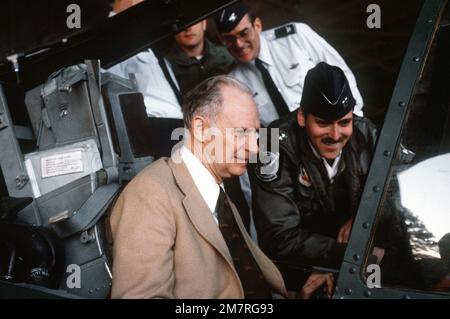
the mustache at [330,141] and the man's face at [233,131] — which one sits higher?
the man's face at [233,131]

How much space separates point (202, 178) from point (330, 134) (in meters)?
0.74

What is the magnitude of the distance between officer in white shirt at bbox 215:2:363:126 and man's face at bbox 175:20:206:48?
97 mm

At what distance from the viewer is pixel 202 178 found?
1774mm

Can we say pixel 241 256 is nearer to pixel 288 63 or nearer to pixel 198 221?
pixel 198 221

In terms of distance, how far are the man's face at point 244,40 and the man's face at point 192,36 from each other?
0.36 feet

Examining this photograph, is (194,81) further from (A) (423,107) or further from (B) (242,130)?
(A) (423,107)

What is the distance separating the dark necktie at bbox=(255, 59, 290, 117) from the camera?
234cm

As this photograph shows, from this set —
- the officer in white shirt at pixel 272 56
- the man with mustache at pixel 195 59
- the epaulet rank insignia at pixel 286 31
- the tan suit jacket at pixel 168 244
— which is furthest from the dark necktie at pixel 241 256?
the epaulet rank insignia at pixel 286 31

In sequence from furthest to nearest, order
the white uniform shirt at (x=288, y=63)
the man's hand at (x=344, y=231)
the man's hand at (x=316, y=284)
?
1. the white uniform shirt at (x=288, y=63)
2. the man's hand at (x=344, y=231)
3. the man's hand at (x=316, y=284)

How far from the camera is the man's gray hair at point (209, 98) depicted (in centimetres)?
183

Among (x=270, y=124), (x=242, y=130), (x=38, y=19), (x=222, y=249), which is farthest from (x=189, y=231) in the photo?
(x=38, y=19)

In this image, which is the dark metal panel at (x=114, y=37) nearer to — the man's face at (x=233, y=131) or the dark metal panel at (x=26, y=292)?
the man's face at (x=233, y=131)

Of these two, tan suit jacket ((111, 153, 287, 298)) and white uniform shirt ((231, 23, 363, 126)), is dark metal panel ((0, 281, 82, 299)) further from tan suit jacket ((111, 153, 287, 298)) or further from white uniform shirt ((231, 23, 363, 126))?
white uniform shirt ((231, 23, 363, 126))

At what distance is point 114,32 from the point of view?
82.6 inches
